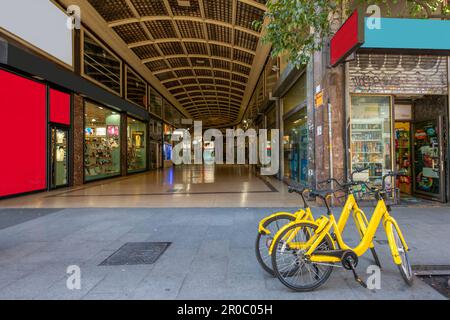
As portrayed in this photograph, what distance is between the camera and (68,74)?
10898 mm

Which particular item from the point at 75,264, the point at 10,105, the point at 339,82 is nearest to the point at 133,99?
the point at 10,105

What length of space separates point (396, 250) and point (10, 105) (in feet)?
34.6

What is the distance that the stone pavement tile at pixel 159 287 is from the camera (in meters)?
2.65

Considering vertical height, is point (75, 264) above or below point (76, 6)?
below

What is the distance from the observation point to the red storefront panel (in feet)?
34.6

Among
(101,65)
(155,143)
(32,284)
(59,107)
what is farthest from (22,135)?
(155,143)

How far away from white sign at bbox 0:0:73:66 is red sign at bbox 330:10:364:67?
9138 mm

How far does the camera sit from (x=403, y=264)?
9.48 feet

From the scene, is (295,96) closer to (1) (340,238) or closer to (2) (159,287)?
(1) (340,238)

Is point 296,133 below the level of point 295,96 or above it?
below

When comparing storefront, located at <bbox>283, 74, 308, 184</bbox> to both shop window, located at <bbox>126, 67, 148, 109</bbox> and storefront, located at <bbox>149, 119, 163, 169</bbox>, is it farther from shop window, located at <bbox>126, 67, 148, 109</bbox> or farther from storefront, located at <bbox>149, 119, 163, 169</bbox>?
storefront, located at <bbox>149, 119, 163, 169</bbox>

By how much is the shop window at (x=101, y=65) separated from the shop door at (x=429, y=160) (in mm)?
12871

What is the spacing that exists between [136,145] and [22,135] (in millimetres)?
9973

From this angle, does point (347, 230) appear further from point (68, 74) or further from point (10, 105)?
point (68, 74)
